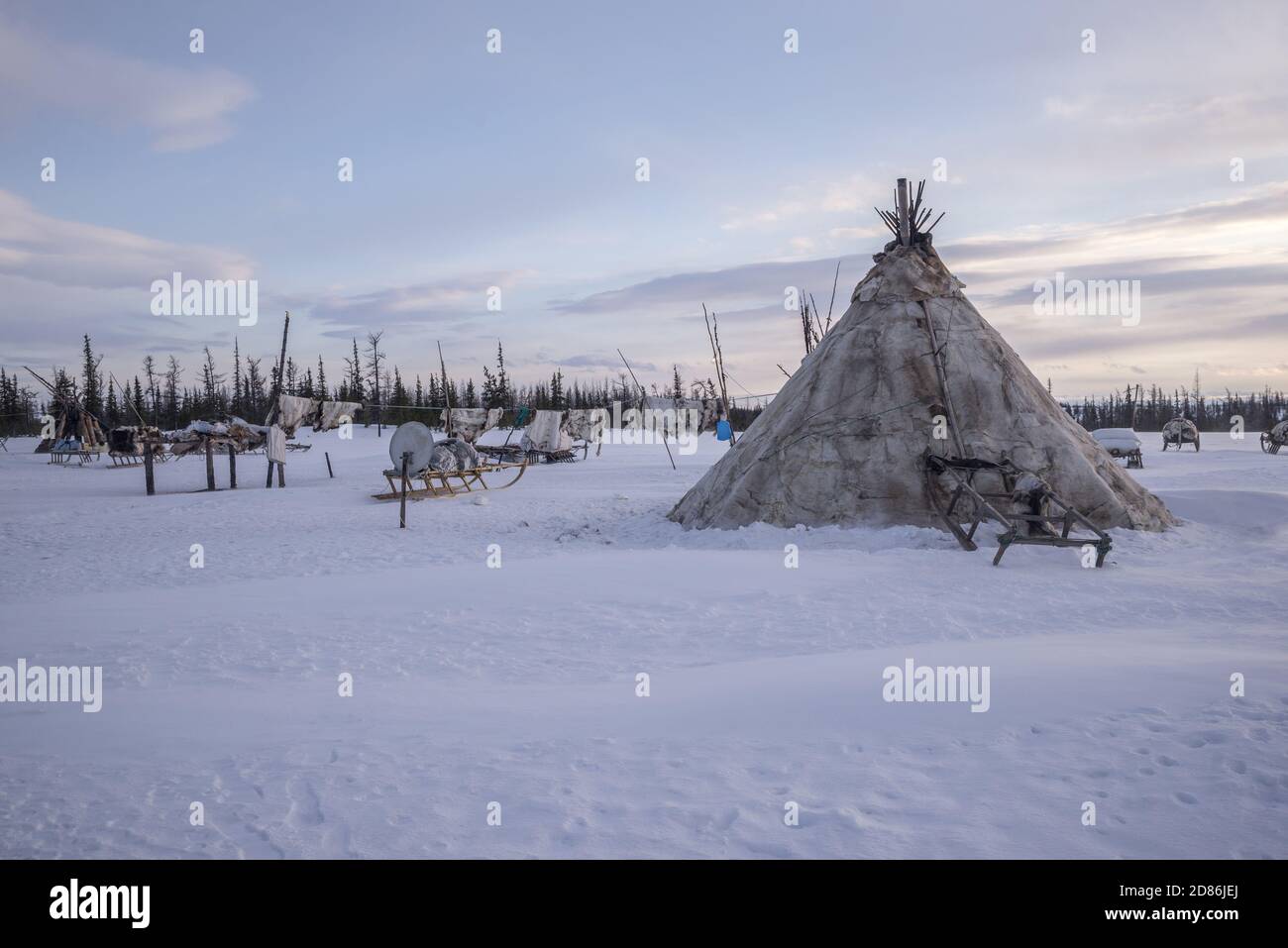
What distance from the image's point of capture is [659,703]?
17.3ft

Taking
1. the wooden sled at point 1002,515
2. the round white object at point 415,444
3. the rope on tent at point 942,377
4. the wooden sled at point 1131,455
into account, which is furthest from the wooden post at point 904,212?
the wooden sled at point 1131,455

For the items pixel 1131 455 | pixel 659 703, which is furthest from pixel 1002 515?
pixel 1131 455

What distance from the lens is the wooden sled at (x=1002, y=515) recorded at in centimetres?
981

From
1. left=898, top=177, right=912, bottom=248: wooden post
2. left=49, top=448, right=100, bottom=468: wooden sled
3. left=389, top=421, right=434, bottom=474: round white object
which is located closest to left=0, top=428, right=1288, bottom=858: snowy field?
left=898, top=177, right=912, bottom=248: wooden post

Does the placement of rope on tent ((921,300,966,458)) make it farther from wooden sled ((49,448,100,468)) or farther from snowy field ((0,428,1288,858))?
wooden sled ((49,448,100,468))

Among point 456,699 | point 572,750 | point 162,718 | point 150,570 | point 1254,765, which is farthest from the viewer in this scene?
point 150,570

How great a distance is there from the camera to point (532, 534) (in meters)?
13.8

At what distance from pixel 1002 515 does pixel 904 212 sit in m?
6.15

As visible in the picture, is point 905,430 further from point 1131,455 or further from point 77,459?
point 77,459

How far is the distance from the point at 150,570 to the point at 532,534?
5716 mm

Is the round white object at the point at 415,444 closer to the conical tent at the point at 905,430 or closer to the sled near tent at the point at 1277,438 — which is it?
the conical tent at the point at 905,430

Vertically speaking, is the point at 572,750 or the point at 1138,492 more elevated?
the point at 1138,492
